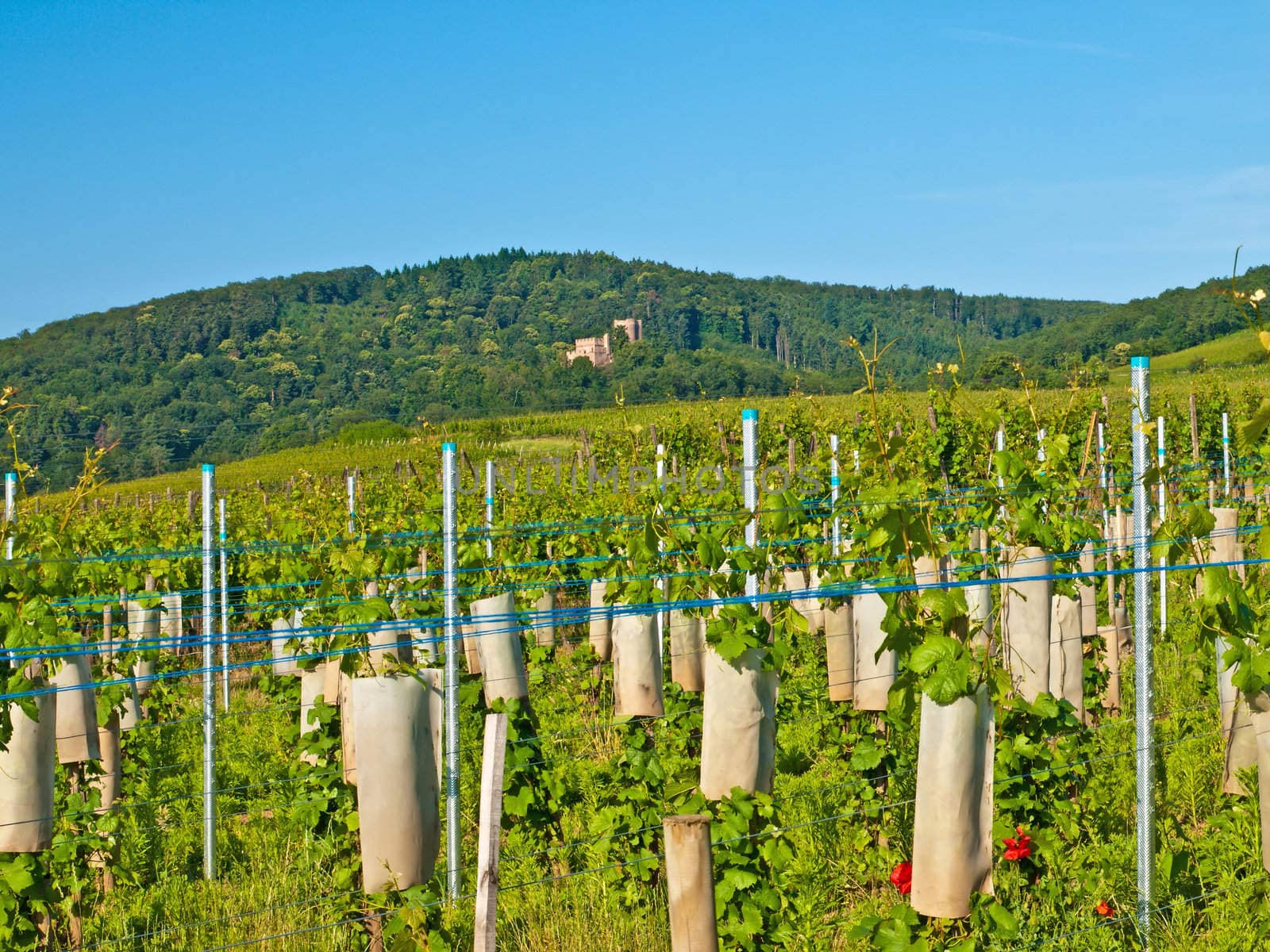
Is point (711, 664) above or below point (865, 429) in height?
below

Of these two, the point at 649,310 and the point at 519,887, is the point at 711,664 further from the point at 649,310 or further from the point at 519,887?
the point at 649,310

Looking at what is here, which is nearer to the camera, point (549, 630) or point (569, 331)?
point (549, 630)

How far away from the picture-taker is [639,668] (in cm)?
389

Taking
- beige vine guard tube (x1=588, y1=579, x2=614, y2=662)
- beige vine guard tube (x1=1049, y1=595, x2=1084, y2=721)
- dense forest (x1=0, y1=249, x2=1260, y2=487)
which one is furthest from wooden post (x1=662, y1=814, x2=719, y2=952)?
dense forest (x1=0, y1=249, x2=1260, y2=487)

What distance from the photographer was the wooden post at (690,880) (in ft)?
7.54

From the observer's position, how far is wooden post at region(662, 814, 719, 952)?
7.54ft

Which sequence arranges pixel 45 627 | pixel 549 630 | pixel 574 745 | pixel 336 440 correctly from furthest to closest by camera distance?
pixel 336 440
pixel 549 630
pixel 574 745
pixel 45 627

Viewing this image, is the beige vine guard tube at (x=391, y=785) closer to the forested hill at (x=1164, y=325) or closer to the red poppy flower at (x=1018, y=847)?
the red poppy flower at (x=1018, y=847)

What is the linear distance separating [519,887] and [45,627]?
179 centimetres

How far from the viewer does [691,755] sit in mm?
4508

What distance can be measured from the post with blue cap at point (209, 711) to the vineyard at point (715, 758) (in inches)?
0.8

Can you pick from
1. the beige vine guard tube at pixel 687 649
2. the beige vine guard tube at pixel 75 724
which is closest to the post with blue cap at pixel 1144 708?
the beige vine guard tube at pixel 687 649

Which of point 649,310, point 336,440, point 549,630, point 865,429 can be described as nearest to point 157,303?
point 649,310

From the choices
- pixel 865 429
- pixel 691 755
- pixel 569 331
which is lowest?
pixel 691 755
